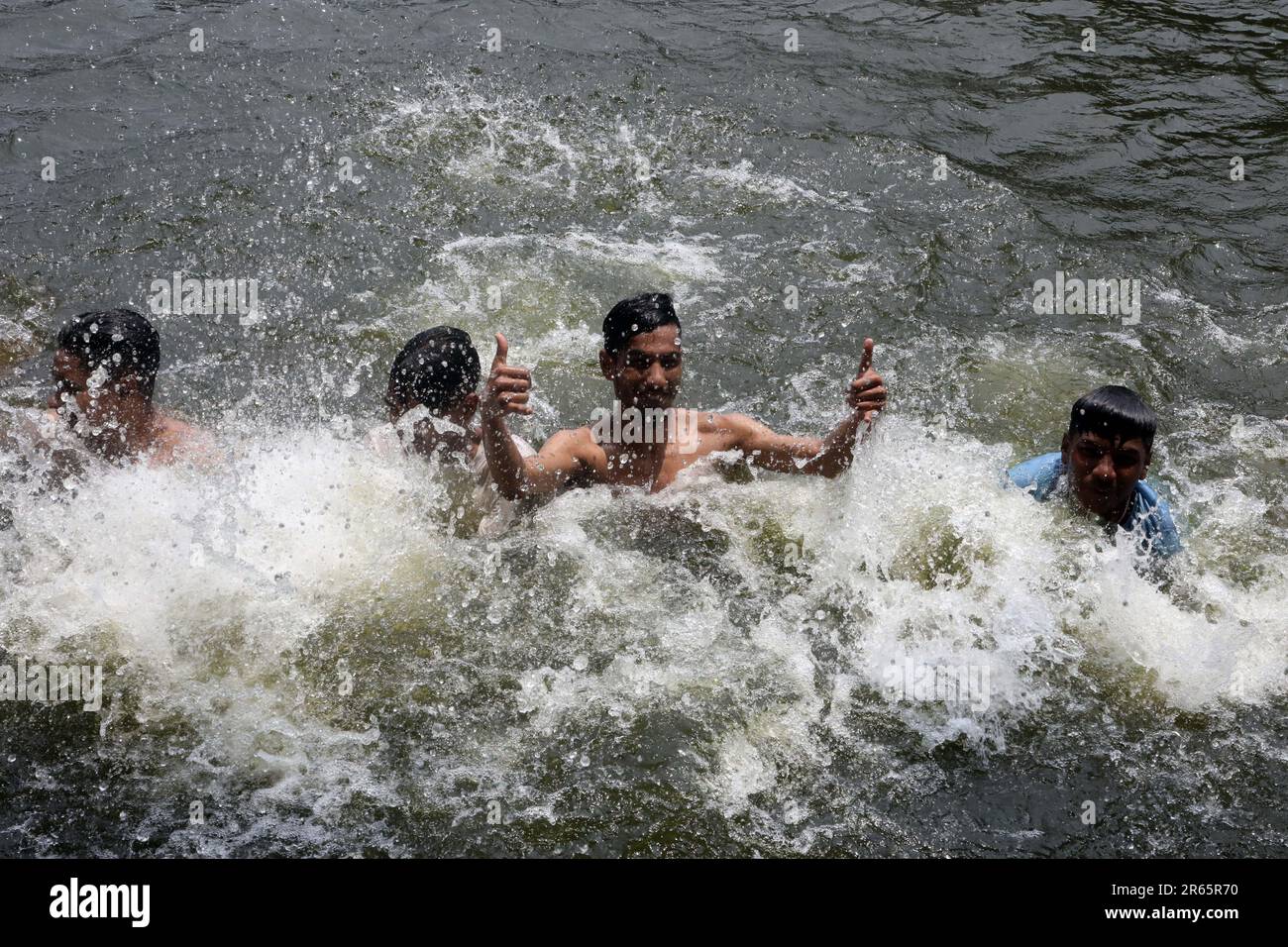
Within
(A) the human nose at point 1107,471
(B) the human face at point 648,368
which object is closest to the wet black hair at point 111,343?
(B) the human face at point 648,368

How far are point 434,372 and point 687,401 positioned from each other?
6.16ft

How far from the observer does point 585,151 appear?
891cm

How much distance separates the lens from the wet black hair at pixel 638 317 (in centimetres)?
528

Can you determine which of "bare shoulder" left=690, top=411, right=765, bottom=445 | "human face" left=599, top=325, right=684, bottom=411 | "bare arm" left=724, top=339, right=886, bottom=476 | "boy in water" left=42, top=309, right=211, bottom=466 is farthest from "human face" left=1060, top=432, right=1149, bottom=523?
"boy in water" left=42, top=309, right=211, bottom=466

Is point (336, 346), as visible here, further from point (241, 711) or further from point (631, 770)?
point (631, 770)

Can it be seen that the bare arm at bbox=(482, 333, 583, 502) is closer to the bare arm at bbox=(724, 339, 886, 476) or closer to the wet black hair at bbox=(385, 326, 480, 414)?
the wet black hair at bbox=(385, 326, 480, 414)

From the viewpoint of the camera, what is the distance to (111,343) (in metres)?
5.40

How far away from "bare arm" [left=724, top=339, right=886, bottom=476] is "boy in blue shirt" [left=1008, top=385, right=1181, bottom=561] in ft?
2.89

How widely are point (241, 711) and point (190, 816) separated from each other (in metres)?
0.56

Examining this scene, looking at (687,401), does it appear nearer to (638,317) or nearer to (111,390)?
(638,317)

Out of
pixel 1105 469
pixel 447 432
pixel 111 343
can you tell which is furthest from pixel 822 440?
pixel 111 343

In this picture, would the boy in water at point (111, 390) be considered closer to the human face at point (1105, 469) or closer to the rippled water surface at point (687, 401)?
the rippled water surface at point (687, 401)

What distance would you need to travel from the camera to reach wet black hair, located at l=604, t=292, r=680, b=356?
5.28m
